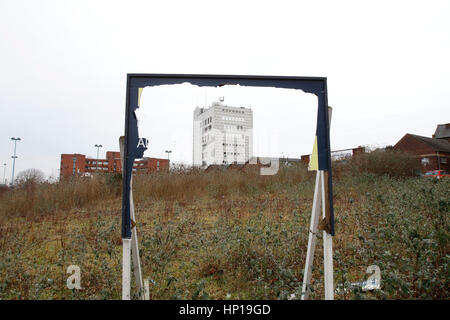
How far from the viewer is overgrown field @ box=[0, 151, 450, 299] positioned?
2670 millimetres

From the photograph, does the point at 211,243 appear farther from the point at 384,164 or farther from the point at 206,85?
the point at 384,164

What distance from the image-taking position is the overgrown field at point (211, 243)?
105 inches

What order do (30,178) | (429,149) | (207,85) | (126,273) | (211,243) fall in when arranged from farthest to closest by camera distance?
1. (429,149)
2. (30,178)
3. (211,243)
4. (207,85)
5. (126,273)

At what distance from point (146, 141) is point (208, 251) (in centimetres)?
224

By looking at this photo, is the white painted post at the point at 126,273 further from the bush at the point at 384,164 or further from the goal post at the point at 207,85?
the bush at the point at 384,164

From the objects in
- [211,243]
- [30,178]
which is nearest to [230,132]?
[211,243]

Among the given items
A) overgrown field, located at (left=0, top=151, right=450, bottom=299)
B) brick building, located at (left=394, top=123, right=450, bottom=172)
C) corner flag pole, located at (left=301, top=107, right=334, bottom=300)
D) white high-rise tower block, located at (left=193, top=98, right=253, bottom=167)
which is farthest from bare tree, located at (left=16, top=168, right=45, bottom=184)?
brick building, located at (left=394, top=123, right=450, bottom=172)

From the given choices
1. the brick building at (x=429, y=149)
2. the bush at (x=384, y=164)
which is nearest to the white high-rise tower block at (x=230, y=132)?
the bush at (x=384, y=164)

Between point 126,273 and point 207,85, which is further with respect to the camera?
point 207,85

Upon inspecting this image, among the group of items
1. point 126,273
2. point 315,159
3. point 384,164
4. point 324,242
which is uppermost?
point 384,164

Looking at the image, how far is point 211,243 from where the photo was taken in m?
3.95

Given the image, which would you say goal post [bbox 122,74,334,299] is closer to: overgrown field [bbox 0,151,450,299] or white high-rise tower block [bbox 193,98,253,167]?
overgrown field [bbox 0,151,450,299]
